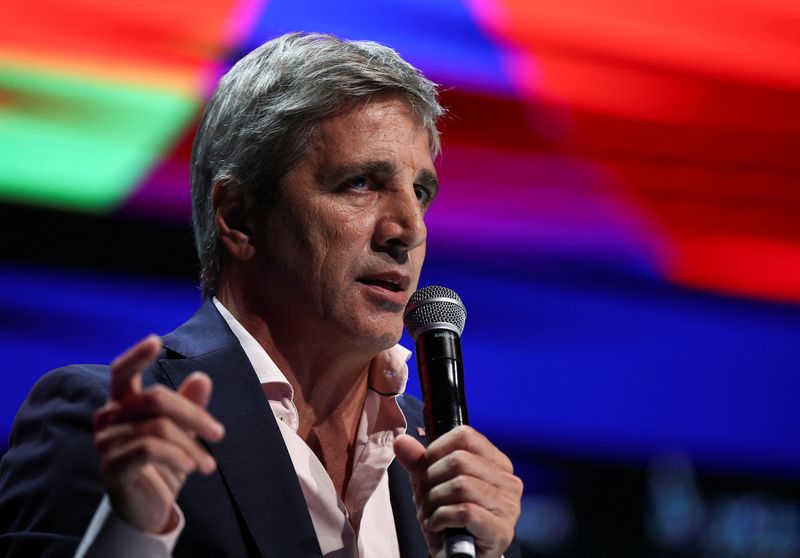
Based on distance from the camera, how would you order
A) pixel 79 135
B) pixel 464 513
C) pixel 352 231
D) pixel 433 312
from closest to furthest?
1. pixel 464 513
2. pixel 433 312
3. pixel 352 231
4. pixel 79 135

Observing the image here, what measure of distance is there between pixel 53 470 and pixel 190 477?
199mm

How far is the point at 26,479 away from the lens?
4.78ft

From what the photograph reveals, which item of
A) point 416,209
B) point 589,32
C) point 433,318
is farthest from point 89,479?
point 589,32

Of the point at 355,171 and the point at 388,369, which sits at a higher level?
the point at 355,171

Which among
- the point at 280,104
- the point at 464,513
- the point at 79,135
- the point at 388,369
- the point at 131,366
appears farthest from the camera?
the point at 79,135

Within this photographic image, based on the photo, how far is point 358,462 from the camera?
1765 mm

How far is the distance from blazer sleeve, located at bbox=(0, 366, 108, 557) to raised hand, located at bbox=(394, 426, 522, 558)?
0.47 m

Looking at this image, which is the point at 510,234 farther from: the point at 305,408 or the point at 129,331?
the point at 305,408

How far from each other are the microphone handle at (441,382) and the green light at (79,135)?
133 cm

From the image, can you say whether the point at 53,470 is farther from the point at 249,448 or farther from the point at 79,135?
the point at 79,135

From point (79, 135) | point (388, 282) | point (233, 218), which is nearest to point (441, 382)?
point (388, 282)

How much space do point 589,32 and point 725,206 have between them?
78 cm

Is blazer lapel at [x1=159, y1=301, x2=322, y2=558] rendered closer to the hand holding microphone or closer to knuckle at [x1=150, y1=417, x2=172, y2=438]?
the hand holding microphone

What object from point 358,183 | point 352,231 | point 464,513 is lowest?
point 464,513
